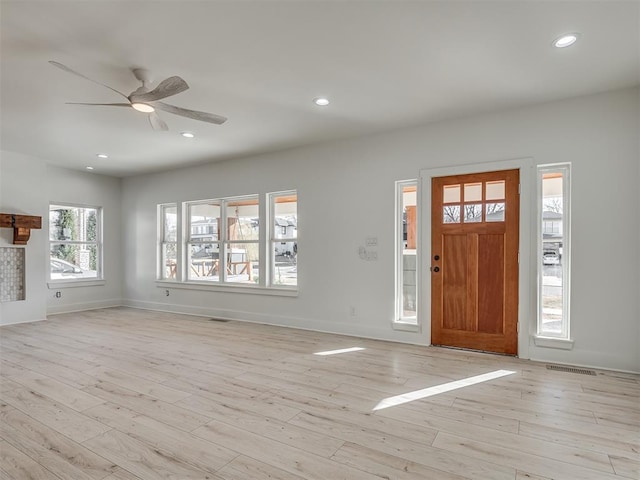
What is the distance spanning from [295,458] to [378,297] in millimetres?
2827

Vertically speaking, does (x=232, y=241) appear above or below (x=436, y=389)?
above

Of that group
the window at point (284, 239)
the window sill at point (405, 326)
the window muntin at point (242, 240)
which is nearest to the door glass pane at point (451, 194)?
the window sill at point (405, 326)

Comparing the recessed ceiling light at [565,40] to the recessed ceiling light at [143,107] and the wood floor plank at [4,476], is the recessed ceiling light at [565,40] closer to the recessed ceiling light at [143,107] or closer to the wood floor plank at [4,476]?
the recessed ceiling light at [143,107]

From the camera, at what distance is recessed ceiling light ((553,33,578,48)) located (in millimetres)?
2520

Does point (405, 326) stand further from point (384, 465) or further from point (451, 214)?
point (384, 465)

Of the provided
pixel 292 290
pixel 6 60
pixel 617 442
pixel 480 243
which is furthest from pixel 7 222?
pixel 617 442

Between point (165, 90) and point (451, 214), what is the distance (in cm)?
330

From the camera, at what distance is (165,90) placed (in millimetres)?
2730

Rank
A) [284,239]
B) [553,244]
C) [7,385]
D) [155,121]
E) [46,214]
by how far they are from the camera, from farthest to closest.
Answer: [46,214] < [284,239] < [553,244] < [155,121] < [7,385]

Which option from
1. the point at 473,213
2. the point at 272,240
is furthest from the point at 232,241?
the point at 473,213

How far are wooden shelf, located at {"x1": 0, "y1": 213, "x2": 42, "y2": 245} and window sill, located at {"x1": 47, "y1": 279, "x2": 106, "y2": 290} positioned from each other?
3.67 feet

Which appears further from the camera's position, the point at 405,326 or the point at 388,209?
the point at 388,209

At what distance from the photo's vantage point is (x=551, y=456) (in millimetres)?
2023

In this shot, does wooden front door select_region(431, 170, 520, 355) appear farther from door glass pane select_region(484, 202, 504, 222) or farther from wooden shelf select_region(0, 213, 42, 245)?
wooden shelf select_region(0, 213, 42, 245)
